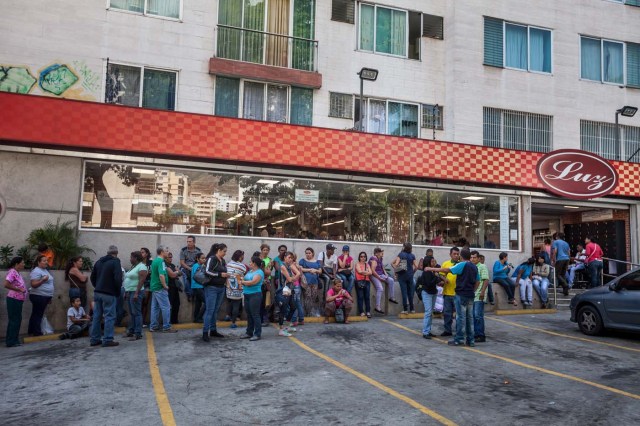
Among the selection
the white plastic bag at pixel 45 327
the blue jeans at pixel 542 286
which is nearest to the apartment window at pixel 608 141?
the blue jeans at pixel 542 286

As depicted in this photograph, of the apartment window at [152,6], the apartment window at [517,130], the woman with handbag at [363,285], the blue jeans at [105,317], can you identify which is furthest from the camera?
the apartment window at [517,130]

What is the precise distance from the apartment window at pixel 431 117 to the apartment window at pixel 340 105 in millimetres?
2790

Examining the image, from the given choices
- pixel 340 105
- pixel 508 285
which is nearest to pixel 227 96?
pixel 340 105

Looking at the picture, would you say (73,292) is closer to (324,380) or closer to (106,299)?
(106,299)

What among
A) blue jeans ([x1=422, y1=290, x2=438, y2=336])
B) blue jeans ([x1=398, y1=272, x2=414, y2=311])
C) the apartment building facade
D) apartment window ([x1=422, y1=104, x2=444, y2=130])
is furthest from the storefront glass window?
blue jeans ([x1=422, y1=290, x2=438, y2=336])

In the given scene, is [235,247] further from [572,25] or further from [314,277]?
[572,25]

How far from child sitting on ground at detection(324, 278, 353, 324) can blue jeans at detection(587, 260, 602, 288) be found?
9.23 meters

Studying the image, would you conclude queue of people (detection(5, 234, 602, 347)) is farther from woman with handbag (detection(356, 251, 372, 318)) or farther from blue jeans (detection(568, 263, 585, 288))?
blue jeans (detection(568, 263, 585, 288))

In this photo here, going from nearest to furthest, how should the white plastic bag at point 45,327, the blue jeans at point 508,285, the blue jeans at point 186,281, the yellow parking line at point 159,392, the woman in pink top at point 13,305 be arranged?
the yellow parking line at point 159,392 → the woman in pink top at point 13,305 → the white plastic bag at point 45,327 → the blue jeans at point 186,281 → the blue jeans at point 508,285

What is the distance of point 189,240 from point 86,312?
110 inches

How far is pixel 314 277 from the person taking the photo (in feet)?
45.0

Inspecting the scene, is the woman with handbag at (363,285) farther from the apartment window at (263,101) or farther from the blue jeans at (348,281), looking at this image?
the apartment window at (263,101)

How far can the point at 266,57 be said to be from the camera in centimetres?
1750

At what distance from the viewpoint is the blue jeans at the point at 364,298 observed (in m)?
14.0
